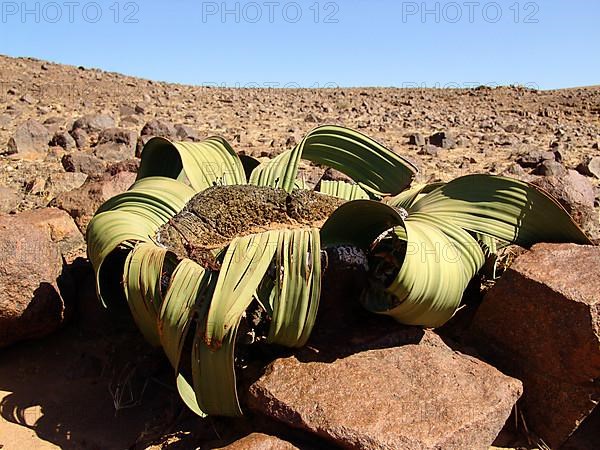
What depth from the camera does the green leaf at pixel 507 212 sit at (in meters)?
1.75

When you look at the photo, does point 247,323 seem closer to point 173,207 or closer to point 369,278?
point 369,278

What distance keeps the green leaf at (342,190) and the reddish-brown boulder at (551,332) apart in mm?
839

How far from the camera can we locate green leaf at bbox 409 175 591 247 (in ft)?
5.74

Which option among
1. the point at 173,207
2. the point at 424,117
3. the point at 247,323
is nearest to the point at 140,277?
the point at 247,323

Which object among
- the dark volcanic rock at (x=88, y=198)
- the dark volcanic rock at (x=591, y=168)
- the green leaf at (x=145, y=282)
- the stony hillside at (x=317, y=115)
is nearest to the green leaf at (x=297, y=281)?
the green leaf at (x=145, y=282)

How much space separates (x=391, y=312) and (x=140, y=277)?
2.17 ft

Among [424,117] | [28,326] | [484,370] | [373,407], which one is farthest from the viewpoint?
[424,117]

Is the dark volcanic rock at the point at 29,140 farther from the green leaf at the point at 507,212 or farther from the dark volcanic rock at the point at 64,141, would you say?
the green leaf at the point at 507,212

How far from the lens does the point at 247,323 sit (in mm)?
1645

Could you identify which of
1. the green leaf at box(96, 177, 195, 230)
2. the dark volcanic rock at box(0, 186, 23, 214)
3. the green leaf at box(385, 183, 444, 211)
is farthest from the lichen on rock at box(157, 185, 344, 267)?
the dark volcanic rock at box(0, 186, 23, 214)

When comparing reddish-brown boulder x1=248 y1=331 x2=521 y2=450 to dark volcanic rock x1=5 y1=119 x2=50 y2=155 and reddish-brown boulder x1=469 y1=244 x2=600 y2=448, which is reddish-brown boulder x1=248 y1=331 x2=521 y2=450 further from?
dark volcanic rock x1=5 y1=119 x2=50 y2=155

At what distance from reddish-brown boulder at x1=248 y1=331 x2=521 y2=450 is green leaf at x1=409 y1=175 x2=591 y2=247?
0.40 meters

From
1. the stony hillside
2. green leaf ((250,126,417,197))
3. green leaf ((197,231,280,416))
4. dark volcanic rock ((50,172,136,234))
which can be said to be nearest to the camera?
green leaf ((197,231,280,416))

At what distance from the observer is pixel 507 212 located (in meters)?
1.77
